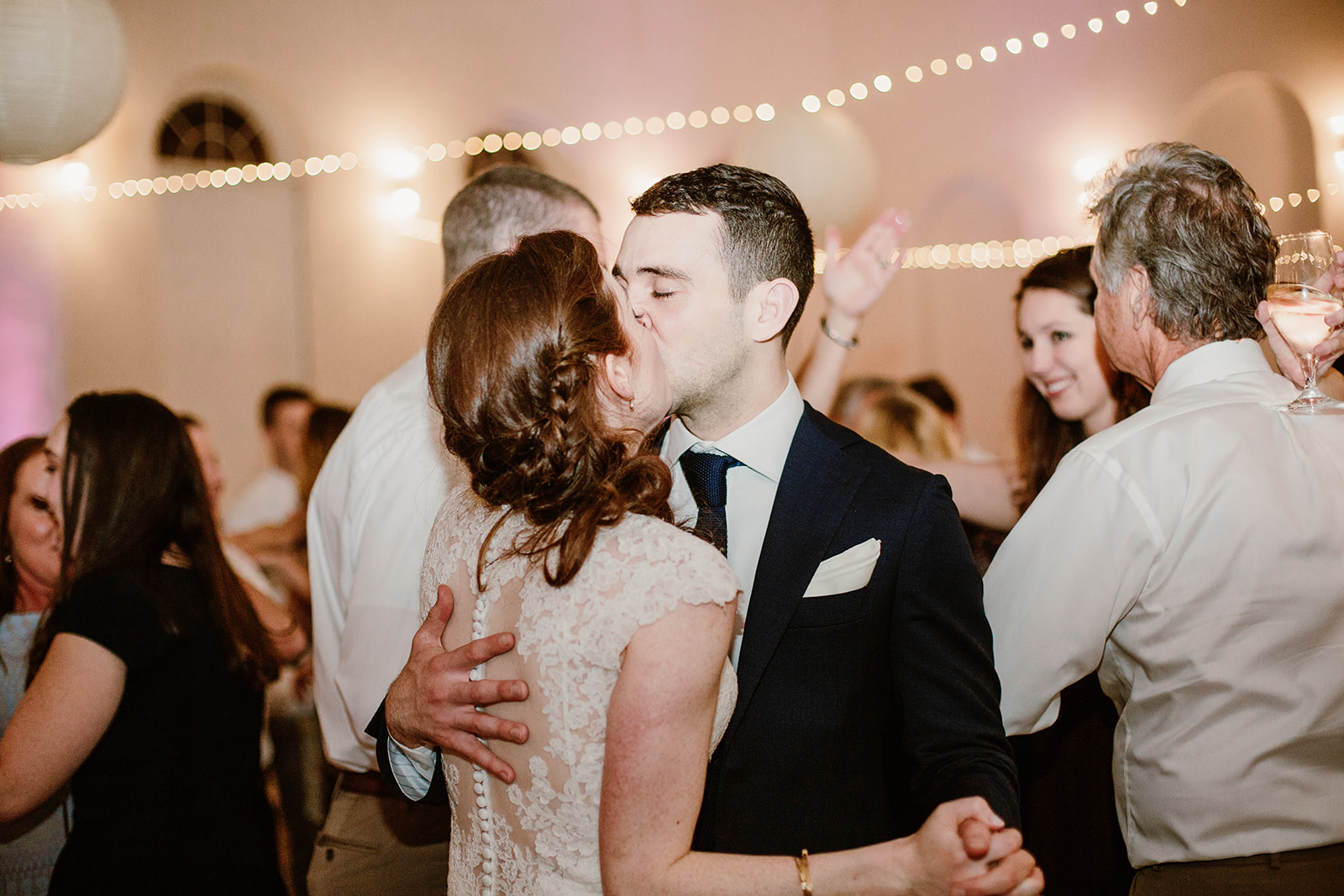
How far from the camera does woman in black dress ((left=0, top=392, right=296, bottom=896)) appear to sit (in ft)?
6.22

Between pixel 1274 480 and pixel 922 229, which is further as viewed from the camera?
pixel 922 229

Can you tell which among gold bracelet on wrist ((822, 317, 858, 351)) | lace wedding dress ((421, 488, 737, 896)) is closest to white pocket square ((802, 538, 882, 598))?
lace wedding dress ((421, 488, 737, 896))

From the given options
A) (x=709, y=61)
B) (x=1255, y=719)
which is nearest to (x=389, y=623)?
(x=1255, y=719)

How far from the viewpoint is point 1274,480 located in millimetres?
1550

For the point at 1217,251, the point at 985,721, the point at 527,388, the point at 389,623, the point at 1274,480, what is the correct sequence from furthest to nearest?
the point at 389,623 < the point at 1217,251 < the point at 1274,480 < the point at 985,721 < the point at 527,388

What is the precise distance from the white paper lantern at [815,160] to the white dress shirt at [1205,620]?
3.70m

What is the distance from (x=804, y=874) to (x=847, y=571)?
47 cm

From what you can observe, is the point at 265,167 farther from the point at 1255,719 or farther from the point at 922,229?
the point at 1255,719

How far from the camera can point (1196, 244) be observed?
5.43 feet

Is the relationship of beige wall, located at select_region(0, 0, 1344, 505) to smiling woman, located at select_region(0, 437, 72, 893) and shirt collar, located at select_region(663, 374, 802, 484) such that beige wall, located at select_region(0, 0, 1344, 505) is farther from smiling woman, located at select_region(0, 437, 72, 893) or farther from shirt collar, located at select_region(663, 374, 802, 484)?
shirt collar, located at select_region(663, 374, 802, 484)

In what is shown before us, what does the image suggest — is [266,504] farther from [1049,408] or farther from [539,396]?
[539,396]

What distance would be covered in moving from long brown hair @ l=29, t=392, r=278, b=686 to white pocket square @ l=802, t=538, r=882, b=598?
1288 millimetres

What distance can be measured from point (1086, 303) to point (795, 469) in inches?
49.6

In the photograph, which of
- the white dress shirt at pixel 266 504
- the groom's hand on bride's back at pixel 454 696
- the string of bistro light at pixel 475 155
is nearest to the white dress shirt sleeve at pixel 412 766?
the groom's hand on bride's back at pixel 454 696
